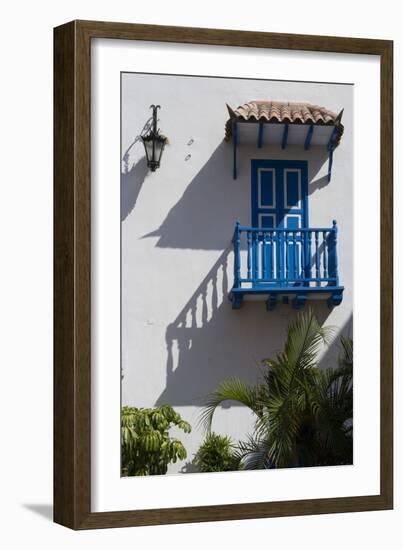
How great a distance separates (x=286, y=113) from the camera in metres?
11.2

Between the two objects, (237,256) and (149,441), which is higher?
(237,256)

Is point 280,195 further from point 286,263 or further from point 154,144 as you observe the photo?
point 154,144

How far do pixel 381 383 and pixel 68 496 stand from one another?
2566 mm

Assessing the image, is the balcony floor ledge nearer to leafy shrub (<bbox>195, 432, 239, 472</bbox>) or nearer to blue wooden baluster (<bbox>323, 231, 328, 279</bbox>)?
blue wooden baluster (<bbox>323, 231, 328, 279</bbox>)

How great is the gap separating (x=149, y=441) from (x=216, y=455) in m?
0.57

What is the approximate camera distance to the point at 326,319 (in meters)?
11.2

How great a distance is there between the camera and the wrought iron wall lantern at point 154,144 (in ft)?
35.6

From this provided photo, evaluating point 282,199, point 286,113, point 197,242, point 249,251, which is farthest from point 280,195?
point 197,242

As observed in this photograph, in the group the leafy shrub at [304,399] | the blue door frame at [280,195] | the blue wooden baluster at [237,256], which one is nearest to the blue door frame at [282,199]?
the blue door frame at [280,195]

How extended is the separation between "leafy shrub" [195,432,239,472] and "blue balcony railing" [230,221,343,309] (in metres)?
1.13

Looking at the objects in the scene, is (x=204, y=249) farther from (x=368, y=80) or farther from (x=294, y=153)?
(x=368, y=80)

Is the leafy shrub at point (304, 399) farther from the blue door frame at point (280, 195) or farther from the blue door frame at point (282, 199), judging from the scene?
the blue door frame at point (280, 195)

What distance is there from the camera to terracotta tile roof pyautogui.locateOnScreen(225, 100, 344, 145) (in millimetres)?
11125

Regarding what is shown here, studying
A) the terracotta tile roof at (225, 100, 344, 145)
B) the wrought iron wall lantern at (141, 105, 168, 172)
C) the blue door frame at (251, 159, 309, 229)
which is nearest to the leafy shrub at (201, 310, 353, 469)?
the blue door frame at (251, 159, 309, 229)
